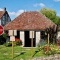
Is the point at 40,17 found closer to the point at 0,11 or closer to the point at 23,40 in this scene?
the point at 23,40

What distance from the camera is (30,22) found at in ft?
148

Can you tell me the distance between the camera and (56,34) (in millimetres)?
46031

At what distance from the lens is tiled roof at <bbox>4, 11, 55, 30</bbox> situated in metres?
43.9

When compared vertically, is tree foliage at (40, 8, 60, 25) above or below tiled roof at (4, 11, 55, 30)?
above

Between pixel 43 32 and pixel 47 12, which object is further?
pixel 47 12

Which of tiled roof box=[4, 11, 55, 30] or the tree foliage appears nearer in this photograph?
tiled roof box=[4, 11, 55, 30]

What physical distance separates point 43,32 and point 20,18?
5.20 metres

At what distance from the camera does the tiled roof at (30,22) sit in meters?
43.9

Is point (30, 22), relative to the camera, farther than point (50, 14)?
No

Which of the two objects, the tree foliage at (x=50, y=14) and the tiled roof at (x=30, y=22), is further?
the tree foliage at (x=50, y=14)

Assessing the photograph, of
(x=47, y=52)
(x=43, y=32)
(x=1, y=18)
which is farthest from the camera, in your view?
(x=1, y=18)

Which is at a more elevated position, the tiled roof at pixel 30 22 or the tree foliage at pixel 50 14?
the tree foliage at pixel 50 14

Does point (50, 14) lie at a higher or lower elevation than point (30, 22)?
higher

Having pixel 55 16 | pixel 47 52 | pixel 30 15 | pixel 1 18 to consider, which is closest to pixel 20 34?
pixel 30 15
